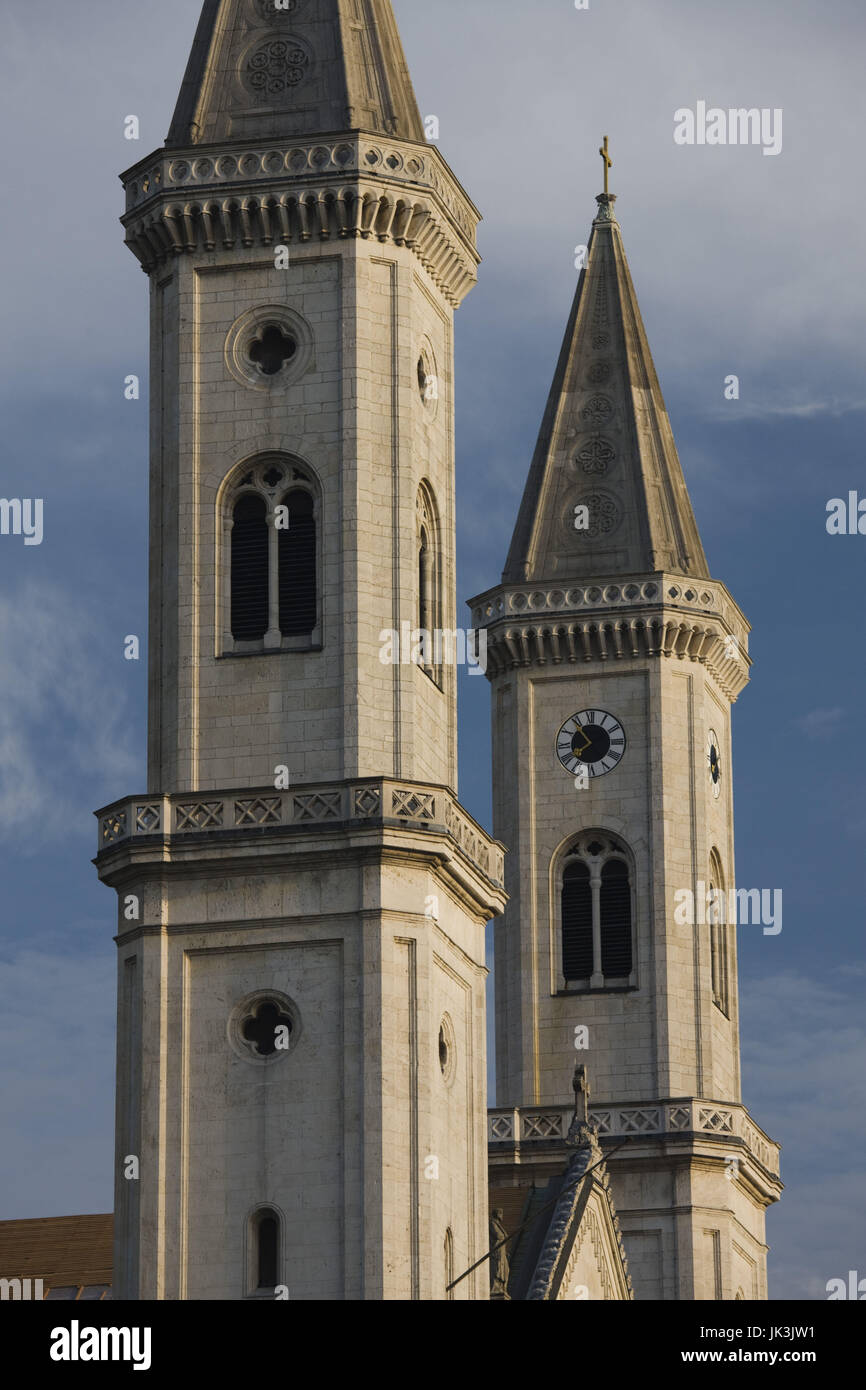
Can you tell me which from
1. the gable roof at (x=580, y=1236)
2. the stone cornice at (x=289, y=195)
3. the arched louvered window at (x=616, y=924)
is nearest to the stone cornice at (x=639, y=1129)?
the arched louvered window at (x=616, y=924)

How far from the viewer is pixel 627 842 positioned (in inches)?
3253

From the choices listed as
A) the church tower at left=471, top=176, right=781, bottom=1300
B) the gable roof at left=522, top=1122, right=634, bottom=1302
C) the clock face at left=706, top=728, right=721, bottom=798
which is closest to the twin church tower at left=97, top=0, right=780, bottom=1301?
the gable roof at left=522, top=1122, right=634, bottom=1302

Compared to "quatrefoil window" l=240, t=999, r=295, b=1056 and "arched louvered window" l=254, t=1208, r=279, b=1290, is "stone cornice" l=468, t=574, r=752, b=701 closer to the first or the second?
"quatrefoil window" l=240, t=999, r=295, b=1056

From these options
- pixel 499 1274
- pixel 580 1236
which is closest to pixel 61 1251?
pixel 580 1236

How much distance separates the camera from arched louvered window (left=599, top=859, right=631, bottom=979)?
270 ft

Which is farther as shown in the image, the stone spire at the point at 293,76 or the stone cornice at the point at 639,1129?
the stone cornice at the point at 639,1129

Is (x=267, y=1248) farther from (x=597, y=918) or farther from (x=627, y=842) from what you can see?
(x=627, y=842)

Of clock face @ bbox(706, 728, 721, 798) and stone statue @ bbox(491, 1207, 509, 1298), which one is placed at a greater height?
clock face @ bbox(706, 728, 721, 798)

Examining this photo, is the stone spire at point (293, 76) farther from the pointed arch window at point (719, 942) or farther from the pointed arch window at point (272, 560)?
the pointed arch window at point (719, 942)

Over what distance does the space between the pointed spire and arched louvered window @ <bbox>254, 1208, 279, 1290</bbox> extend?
29861 mm

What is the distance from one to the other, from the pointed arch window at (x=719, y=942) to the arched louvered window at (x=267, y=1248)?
27836mm

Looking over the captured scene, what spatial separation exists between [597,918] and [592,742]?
13.6ft

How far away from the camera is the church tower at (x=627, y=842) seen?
260ft
